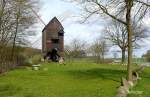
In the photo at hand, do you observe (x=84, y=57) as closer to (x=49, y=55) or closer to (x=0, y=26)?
(x=49, y=55)

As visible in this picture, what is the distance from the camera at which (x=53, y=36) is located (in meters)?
78.0

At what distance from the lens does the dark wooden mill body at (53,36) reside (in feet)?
255

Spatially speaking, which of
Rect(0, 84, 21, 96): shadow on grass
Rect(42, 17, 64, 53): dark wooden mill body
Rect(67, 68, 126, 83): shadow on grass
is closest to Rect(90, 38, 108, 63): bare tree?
Rect(42, 17, 64, 53): dark wooden mill body

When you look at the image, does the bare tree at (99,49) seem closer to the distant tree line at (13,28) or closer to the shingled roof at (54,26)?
the shingled roof at (54,26)

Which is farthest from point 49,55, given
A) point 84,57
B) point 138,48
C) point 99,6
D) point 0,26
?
point 99,6

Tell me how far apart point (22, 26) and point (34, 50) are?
77.6 ft

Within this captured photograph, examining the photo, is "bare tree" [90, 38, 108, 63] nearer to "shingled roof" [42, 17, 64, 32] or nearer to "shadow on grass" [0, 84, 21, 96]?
"shingled roof" [42, 17, 64, 32]

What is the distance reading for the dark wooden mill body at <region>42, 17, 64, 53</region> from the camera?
7762cm

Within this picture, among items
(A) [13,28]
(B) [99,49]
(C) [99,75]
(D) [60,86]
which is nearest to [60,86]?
(D) [60,86]

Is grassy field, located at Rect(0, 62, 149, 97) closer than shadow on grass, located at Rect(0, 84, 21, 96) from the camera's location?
Yes

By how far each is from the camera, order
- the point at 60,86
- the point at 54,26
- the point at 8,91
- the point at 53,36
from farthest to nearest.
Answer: the point at 53,36 < the point at 54,26 < the point at 60,86 < the point at 8,91

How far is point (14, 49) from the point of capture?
5859 cm

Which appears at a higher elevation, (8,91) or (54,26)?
(54,26)

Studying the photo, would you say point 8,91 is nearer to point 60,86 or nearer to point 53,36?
point 60,86
